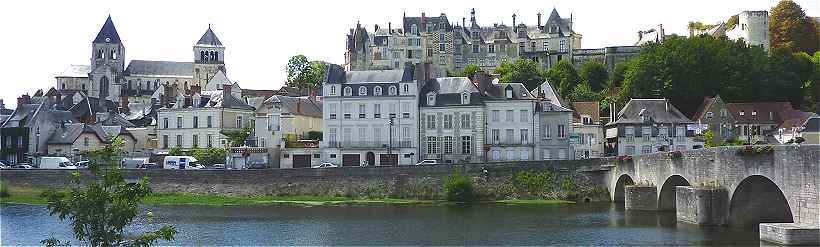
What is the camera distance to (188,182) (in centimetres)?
4969

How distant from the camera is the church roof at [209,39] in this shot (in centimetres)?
11956

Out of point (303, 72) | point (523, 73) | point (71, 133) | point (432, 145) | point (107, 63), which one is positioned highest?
point (107, 63)

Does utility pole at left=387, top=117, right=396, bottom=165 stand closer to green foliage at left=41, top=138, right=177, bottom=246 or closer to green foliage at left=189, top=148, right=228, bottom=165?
green foliage at left=189, top=148, right=228, bottom=165

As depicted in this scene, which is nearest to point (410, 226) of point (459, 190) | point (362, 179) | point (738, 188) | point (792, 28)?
point (738, 188)

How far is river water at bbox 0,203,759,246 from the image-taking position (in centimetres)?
2945

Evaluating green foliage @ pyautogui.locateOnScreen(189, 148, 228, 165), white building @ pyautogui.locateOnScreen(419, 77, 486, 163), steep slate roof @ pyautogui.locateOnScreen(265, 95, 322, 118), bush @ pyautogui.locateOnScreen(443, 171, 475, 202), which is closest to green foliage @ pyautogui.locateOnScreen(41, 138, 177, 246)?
bush @ pyautogui.locateOnScreen(443, 171, 475, 202)

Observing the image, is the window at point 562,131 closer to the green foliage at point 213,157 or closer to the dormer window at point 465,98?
the dormer window at point 465,98

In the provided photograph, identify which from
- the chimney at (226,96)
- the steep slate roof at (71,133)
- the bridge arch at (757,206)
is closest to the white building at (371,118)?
the chimney at (226,96)

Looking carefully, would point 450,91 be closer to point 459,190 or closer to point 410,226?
point 459,190

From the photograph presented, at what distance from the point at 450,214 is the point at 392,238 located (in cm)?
894

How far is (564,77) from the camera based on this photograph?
80.8 metres

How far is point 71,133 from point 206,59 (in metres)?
55.7

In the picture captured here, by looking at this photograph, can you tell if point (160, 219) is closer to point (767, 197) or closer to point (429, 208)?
point (429, 208)

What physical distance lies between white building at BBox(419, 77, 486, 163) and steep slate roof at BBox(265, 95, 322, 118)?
9.96m
